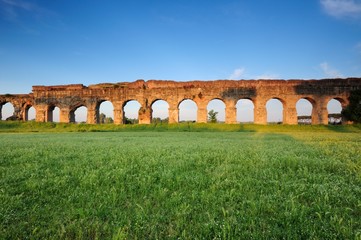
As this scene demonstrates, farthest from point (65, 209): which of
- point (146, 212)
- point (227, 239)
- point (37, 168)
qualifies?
point (37, 168)

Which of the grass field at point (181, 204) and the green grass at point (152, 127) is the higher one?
the grass field at point (181, 204)

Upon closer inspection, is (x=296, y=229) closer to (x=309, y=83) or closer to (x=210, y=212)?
(x=210, y=212)

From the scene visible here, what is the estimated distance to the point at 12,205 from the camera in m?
2.23

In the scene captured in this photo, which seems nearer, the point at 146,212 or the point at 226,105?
the point at 146,212

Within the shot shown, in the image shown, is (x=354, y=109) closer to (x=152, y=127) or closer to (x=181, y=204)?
(x=152, y=127)

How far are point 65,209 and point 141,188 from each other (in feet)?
2.92

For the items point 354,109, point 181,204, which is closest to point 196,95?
point 354,109

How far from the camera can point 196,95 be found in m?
29.0

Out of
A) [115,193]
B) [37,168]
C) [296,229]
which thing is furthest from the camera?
[37,168]

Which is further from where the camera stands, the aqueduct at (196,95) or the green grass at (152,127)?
the aqueduct at (196,95)

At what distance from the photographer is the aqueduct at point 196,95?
27.4m

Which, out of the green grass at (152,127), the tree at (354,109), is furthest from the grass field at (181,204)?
the tree at (354,109)

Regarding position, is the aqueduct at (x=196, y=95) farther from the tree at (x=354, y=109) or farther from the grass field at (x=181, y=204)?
the grass field at (x=181, y=204)

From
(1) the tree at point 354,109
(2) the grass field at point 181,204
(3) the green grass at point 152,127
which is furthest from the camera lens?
(3) the green grass at point 152,127
